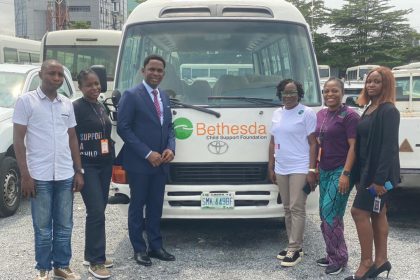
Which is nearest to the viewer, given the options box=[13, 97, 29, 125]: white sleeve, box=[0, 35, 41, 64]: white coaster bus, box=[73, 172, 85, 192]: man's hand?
box=[13, 97, 29, 125]: white sleeve

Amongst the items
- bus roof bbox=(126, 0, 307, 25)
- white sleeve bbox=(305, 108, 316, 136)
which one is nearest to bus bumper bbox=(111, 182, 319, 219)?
white sleeve bbox=(305, 108, 316, 136)

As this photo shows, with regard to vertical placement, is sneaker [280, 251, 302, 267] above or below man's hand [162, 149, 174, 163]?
below

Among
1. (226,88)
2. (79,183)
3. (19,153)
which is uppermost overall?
(226,88)

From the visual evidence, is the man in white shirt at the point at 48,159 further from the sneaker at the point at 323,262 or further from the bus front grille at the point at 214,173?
the sneaker at the point at 323,262

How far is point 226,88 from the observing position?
16.8 ft

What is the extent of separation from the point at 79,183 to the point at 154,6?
209 cm

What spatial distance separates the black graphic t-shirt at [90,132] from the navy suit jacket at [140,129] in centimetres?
21

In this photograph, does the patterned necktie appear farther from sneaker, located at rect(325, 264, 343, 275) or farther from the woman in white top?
sneaker, located at rect(325, 264, 343, 275)

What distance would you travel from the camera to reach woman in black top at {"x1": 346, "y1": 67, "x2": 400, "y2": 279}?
13.1ft

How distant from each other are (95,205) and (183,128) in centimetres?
110

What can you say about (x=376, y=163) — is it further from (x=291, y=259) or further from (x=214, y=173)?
(x=214, y=173)

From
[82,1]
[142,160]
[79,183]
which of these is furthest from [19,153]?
[82,1]

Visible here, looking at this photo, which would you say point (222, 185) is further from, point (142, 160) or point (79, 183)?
point (79, 183)

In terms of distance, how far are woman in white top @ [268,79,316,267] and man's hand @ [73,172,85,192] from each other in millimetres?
1746
